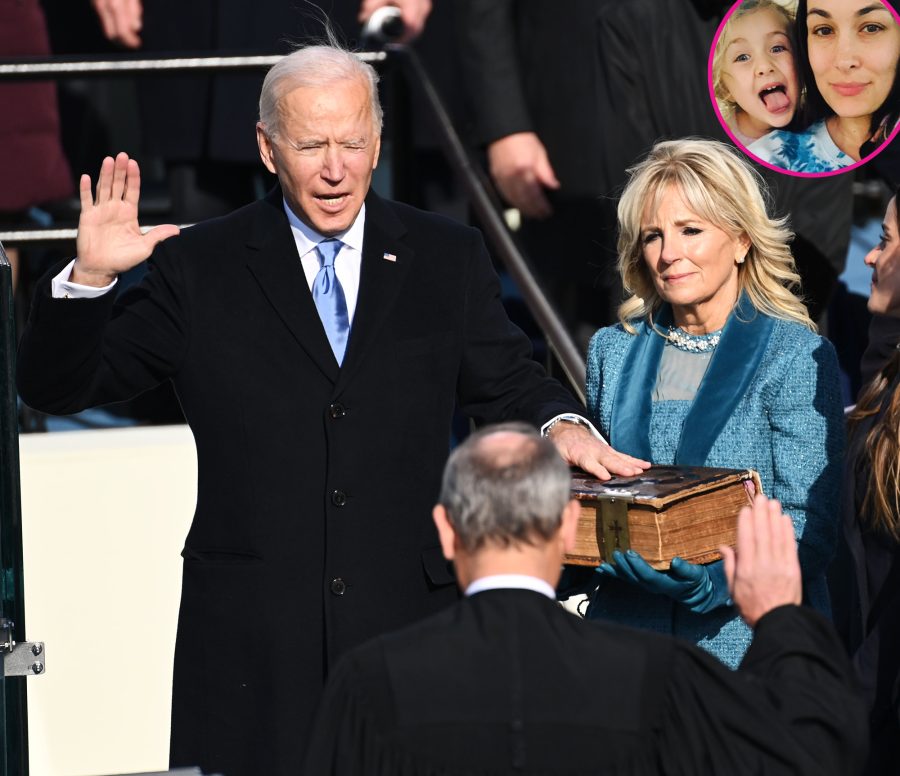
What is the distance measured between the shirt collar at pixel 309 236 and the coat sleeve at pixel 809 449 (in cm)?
91

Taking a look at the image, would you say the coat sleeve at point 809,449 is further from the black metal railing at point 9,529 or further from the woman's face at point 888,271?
the black metal railing at point 9,529

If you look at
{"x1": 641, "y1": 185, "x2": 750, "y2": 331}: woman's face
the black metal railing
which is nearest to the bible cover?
{"x1": 641, "y1": 185, "x2": 750, "y2": 331}: woman's face

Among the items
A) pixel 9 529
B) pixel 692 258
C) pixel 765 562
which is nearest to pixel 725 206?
pixel 692 258

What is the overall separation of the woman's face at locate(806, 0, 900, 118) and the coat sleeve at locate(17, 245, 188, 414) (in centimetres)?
182

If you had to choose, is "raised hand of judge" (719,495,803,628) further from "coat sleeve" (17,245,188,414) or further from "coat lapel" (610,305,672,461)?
"coat sleeve" (17,245,188,414)

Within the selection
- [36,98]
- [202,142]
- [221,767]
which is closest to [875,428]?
[221,767]

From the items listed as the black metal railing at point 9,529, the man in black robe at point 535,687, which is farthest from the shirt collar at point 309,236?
the man in black robe at point 535,687

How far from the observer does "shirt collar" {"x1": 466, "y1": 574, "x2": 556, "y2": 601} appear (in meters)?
2.41

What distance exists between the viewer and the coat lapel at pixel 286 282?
3336mm

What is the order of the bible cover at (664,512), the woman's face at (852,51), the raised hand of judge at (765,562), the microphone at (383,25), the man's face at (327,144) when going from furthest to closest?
the microphone at (383,25)
the woman's face at (852,51)
the man's face at (327,144)
the bible cover at (664,512)
the raised hand of judge at (765,562)

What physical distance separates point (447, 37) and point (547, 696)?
4179 mm

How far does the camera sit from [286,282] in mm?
3377

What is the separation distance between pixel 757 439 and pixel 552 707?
1.25 meters

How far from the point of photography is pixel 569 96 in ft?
18.2
